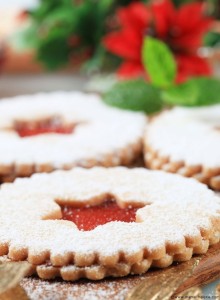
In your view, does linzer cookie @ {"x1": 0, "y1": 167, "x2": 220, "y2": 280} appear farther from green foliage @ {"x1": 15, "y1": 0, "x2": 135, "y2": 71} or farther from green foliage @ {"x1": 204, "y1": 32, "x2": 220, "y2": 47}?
green foliage @ {"x1": 204, "y1": 32, "x2": 220, "y2": 47}

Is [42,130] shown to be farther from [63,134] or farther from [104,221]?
[104,221]

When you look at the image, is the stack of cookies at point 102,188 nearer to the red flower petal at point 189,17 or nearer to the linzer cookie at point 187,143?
the linzer cookie at point 187,143

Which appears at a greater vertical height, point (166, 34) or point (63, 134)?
point (166, 34)

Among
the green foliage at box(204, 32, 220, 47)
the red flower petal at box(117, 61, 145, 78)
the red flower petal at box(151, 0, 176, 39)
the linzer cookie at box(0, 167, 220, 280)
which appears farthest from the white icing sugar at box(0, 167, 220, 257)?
the green foliage at box(204, 32, 220, 47)

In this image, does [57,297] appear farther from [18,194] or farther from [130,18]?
[130,18]

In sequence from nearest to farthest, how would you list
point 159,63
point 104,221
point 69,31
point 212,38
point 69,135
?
point 104,221 → point 69,135 → point 159,63 → point 69,31 → point 212,38

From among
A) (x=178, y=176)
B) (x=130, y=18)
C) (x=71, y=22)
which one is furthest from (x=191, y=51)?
(x=178, y=176)

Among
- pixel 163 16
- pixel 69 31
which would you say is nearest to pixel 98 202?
pixel 163 16

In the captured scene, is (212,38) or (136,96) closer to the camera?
(136,96)
